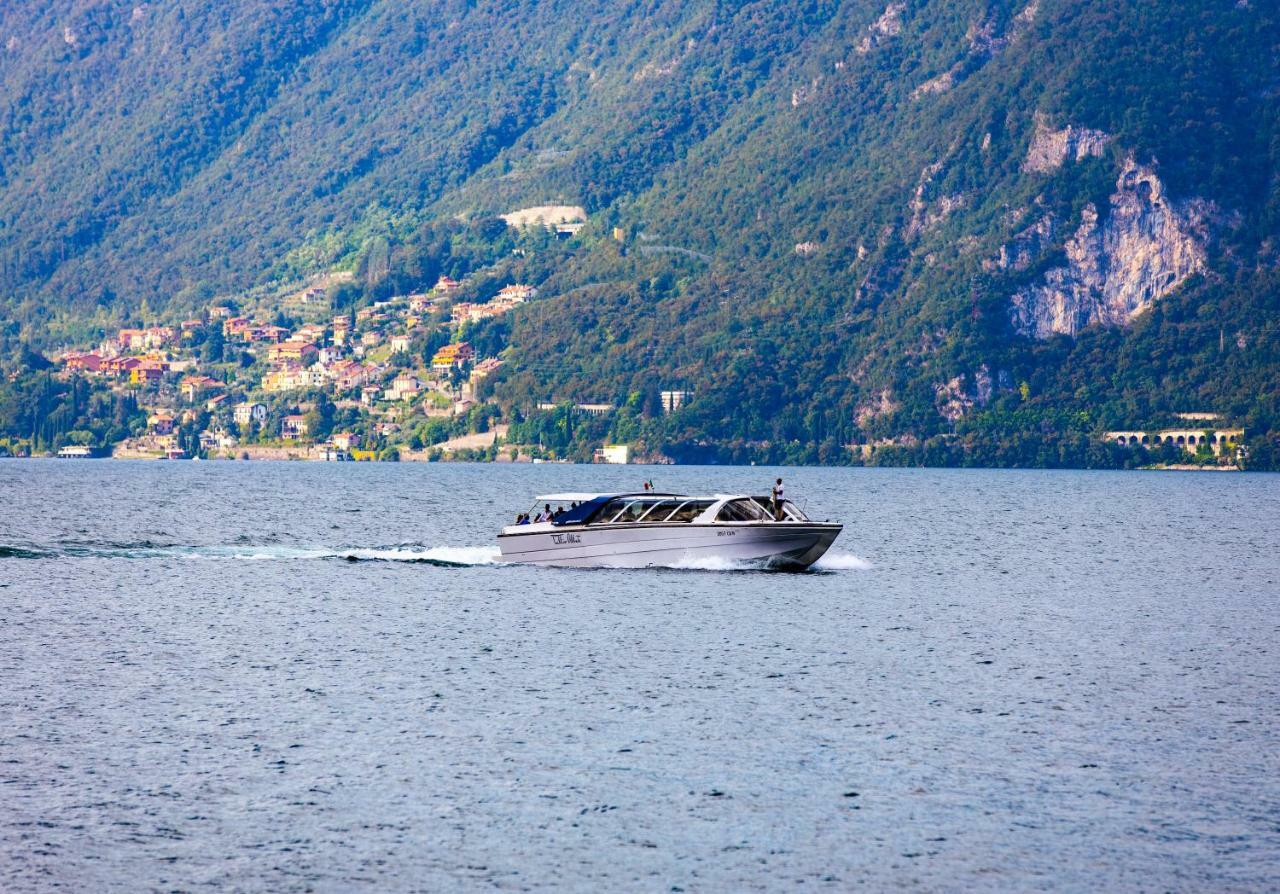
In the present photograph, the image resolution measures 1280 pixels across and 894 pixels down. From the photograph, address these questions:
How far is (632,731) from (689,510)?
3467 centimetres

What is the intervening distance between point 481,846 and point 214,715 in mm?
13955

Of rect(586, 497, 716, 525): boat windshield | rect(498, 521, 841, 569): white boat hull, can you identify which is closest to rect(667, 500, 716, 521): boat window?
rect(586, 497, 716, 525): boat windshield

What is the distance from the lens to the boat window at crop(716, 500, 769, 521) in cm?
7556

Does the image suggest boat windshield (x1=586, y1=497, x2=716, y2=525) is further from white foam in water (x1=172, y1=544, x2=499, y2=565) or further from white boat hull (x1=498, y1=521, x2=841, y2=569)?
white foam in water (x1=172, y1=544, x2=499, y2=565)

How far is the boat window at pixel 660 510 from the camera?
77438 millimetres

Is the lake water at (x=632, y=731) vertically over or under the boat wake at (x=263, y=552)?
under

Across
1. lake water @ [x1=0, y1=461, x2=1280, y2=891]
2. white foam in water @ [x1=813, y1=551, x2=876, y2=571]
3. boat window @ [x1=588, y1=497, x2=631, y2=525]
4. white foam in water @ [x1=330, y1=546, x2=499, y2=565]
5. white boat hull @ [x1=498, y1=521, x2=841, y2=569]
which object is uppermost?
boat window @ [x1=588, y1=497, x2=631, y2=525]

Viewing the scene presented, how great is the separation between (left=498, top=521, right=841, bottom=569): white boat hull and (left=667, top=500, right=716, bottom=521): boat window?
33.3 inches

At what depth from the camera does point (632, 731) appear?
4312cm

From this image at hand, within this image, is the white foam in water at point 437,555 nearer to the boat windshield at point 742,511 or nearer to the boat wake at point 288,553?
the boat wake at point 288,553

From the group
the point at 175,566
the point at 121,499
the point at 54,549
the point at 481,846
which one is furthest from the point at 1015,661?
the point at 121,499

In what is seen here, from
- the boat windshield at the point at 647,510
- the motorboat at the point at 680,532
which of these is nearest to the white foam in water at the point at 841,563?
the motorboat at the point at 680,532

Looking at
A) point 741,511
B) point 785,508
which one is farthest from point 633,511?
point 785,508

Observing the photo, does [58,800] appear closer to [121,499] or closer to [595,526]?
[595,526]
